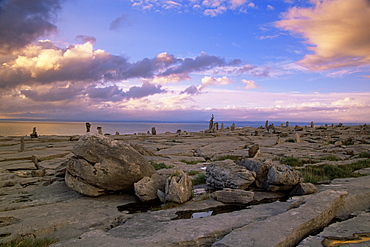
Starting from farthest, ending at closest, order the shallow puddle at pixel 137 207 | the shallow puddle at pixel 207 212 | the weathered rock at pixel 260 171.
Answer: the weathered rock at pixel 260 171
the shallow puddle at pixel 137 207
the shallow puddle at pixel 207 212

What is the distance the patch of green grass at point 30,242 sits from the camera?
15.8ft

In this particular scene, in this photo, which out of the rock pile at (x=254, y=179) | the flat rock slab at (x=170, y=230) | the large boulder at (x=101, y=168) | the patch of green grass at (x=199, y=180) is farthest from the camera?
the patch of green grass at (x=199, y=180)

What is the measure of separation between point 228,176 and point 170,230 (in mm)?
3913

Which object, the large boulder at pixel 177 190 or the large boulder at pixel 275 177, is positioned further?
the large boulder at pixel 275 177

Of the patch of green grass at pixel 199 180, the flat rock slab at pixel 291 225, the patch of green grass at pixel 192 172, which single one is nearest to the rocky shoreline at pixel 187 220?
the flat rock slab at pixel 291 225

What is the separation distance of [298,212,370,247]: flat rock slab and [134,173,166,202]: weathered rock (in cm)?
451

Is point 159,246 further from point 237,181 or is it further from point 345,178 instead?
point 345,178

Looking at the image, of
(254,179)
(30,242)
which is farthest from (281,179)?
(30,242)

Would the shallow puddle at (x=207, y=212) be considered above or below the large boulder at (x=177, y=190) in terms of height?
below

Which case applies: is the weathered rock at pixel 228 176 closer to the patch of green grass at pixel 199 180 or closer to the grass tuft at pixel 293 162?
the patch of green grass at pixel 199 180

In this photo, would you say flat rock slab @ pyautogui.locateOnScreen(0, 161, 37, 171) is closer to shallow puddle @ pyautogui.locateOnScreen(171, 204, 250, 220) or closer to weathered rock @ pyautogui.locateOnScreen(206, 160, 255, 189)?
weathered rock @ pyautogui.locateOnScreen(206, 160, 255, 189)

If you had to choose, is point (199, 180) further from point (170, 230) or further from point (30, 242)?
point (30, 242)

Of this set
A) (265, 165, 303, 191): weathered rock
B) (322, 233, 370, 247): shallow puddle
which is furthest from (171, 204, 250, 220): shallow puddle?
(322, 233, 370, 247): shallow puddle

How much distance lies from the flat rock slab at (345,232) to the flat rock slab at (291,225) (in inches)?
8.8
